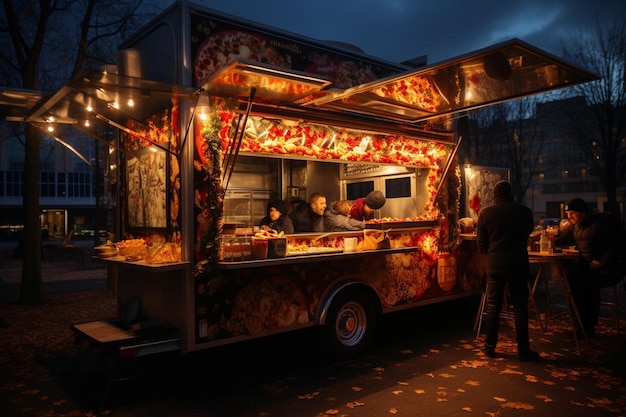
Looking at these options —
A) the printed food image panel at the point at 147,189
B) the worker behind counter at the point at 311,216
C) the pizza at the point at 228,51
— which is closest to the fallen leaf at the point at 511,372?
the worker behind counter at the point at 311,216

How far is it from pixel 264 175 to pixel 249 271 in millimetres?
5387

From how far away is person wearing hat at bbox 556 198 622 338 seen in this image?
6.23 m

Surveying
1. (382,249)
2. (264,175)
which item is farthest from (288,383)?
(264,175)

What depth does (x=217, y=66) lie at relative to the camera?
16.4 feet

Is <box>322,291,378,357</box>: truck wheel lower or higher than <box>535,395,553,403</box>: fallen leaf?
higher

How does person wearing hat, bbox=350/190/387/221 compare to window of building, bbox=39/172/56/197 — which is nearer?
person wearing hat, bbox=350/190/387/221

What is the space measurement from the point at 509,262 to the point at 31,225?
9.08m

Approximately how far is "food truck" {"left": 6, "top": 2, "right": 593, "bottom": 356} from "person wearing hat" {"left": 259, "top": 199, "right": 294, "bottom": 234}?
0.82 m

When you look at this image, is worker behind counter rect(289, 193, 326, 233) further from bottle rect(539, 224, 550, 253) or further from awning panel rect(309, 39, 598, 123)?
bottle rect(539, 224, 550, 253)

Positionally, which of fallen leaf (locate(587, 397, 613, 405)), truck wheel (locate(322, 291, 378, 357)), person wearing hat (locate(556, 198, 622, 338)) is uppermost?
person wearing hat (locate(556, 198, 622, 338))

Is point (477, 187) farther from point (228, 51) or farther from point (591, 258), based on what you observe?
point (228, 51)

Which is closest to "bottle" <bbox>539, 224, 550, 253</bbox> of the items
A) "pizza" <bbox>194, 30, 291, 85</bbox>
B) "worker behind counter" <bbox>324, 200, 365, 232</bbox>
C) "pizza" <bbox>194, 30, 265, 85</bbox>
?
"worker behind counter" <bbox>324, 200, 365, 232</bbox>

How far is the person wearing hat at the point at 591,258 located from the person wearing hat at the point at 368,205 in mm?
2676

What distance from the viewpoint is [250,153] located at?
5.64 metres
